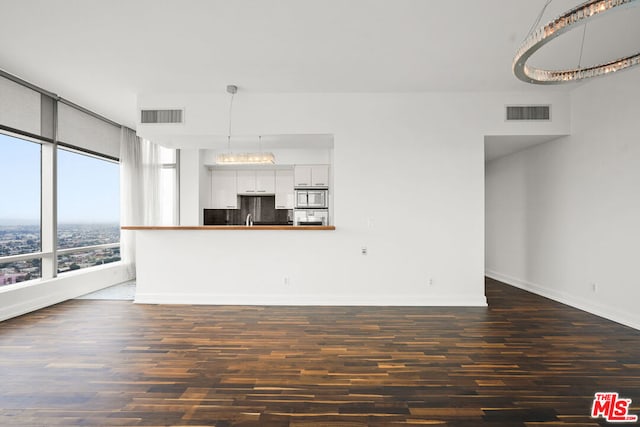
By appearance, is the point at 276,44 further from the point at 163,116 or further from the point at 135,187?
the point at 135,187

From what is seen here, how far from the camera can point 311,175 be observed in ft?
23.7

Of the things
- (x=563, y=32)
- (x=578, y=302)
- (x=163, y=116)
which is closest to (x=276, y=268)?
(x=163, y=116)

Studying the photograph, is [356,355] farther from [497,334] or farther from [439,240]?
[439,240]

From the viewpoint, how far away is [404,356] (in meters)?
2.90

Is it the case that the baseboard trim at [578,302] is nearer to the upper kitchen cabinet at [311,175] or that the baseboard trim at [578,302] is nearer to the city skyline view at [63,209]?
the upper kitchen cabinet at [311,175]

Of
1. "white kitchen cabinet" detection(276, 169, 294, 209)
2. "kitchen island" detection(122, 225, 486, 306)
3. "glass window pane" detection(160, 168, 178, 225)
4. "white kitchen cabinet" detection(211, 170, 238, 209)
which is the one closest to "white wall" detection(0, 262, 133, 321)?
"kitchen island" detection(122, 225, 486, 306)

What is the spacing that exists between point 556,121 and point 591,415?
396 centimetres

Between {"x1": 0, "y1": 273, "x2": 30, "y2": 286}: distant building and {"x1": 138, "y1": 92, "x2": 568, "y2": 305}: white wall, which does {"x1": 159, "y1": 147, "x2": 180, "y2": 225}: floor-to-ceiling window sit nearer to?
{"x1": 138, "y1": 92, "x2": 568, "y2": 305}: white wall

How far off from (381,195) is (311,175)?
2788 millimetres

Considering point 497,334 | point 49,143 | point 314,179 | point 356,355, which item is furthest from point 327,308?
point 49,143

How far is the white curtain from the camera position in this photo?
6203 millimetres

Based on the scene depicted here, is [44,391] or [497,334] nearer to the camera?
[44,391]

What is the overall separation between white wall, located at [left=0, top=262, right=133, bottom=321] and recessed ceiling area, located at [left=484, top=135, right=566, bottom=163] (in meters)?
6.38

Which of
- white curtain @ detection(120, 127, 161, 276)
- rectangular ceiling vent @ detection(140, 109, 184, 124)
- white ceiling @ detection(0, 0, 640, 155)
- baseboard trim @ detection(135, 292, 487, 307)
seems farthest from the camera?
white curtain @ detection(120, 127, 161, 276)
